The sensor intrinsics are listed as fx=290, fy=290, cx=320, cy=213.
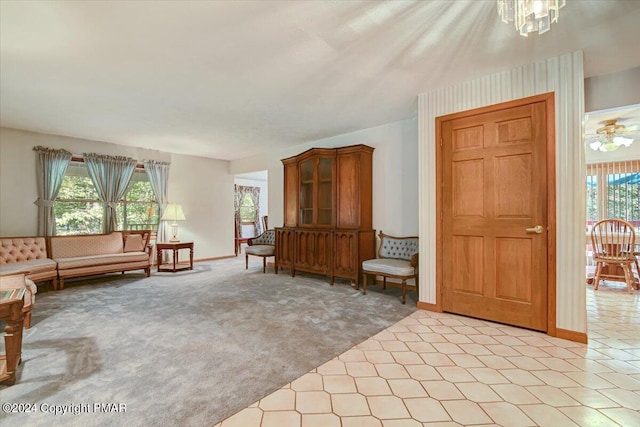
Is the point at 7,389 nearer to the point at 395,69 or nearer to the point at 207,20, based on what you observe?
the point at 207,20

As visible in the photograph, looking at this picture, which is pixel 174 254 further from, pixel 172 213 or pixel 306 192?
pixel 306 192

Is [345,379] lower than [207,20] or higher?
lower

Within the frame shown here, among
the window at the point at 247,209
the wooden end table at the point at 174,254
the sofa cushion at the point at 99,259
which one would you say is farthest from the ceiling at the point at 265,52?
the window at the point at 247,209

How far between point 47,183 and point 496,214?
22.6ft

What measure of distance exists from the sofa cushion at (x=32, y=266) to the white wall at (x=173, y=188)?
105cm

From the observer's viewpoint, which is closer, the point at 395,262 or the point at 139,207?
the point at 395,262

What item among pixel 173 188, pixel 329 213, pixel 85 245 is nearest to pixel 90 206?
pixel 85 245

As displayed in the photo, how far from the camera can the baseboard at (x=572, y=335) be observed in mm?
2465

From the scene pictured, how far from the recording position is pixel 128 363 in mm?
A: 2129

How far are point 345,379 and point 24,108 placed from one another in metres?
5.18

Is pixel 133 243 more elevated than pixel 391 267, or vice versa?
pixel 133 243

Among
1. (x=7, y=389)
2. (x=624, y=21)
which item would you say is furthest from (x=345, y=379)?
(x=624, y=21)

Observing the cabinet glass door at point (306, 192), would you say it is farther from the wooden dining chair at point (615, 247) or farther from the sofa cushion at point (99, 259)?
the wooden dining chair at point (615, 247)

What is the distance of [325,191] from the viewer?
16.5 ft
